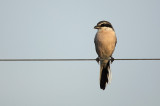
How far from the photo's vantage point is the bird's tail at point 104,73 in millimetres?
9656

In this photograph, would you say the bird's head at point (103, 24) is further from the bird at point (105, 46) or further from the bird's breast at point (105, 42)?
the bird's breast at point (105, 42)

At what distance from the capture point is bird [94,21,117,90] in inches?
367

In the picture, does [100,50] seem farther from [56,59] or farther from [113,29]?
[56,59]

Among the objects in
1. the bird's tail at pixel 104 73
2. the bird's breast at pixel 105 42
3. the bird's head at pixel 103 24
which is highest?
the bird's head at pixel 103 24

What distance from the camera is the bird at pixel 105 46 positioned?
9.31 m

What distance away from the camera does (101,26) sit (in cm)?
970

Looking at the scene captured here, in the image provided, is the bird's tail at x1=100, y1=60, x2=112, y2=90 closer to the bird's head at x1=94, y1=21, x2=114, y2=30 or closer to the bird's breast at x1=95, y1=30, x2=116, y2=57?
the bird's breast at x1=95, y1=30, x2=116, y2=57

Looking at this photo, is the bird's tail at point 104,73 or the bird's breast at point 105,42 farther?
the bird's tail at point 104,73

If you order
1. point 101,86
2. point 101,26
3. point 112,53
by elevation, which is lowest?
point 101,86

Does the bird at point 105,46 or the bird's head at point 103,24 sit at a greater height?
the bird's head at point 103,24

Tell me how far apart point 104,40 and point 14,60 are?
3.79m

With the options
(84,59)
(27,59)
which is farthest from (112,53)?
(27,59)

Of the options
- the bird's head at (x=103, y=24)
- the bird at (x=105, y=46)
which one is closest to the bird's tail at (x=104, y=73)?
the bird at (x=105, y=46)

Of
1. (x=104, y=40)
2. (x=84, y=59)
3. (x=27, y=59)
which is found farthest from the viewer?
(x=104, y=40)
